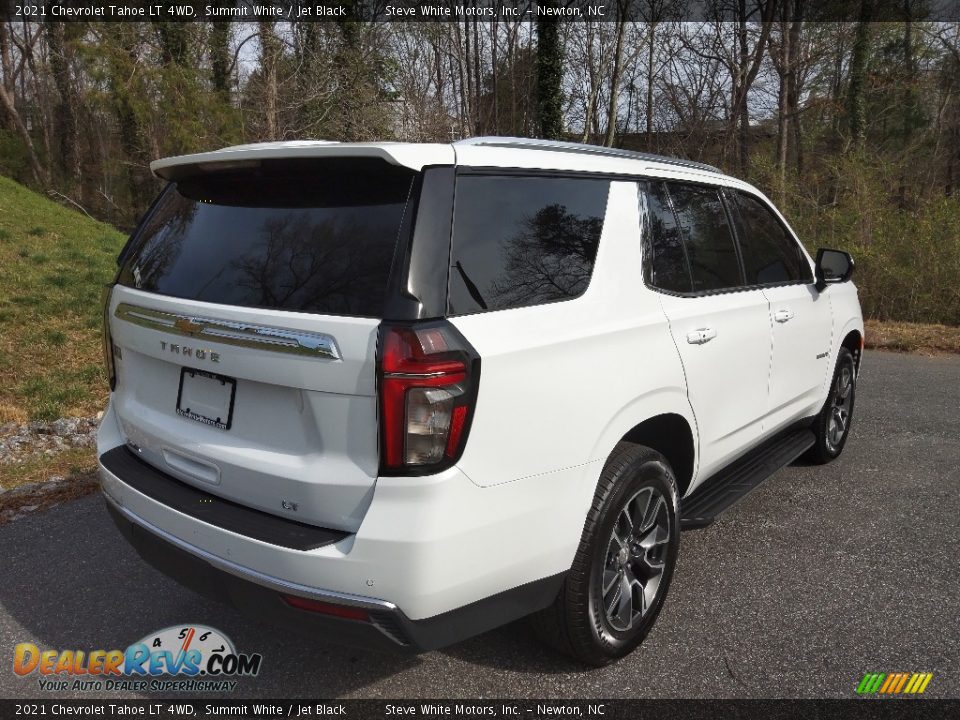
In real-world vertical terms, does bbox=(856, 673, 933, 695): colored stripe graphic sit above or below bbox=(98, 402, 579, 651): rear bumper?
below

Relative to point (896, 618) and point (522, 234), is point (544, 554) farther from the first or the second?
point (896, 618)

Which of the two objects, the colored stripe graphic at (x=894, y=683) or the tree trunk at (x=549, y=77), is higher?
the tree trunk at (x=549, y=77)

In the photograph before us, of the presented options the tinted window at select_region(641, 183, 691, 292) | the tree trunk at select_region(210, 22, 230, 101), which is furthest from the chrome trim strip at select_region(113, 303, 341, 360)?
the tree trunk at select_region(210, 22, 230, 101)

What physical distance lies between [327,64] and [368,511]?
15.9 m

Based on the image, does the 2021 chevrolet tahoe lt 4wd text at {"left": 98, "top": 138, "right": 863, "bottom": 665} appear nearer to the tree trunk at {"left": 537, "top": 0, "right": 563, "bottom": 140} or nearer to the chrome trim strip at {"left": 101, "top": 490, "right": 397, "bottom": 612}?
the chrome trim strip at {"left": 101, "top": 490, "right": 397, "bottom": 612}

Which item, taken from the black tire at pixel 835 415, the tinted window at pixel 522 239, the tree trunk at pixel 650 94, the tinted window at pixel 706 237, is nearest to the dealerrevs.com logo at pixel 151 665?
the tinted window at pixel 522 239

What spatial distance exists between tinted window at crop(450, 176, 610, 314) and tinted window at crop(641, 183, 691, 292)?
0.31 meters

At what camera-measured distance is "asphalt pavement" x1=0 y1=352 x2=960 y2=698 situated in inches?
103

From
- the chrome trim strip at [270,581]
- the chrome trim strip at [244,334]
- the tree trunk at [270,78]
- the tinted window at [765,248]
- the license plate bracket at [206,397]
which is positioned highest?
the tree trunk at [270,78]

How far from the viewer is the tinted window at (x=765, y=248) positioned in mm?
3762

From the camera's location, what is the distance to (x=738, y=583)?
330 cm

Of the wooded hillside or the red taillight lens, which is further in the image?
the wooded hillside

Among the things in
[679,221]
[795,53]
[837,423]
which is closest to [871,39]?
[795,53]

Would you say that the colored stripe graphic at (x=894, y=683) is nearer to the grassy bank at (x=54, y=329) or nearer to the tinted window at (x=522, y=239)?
the tinted window at (x=522, y=239)
